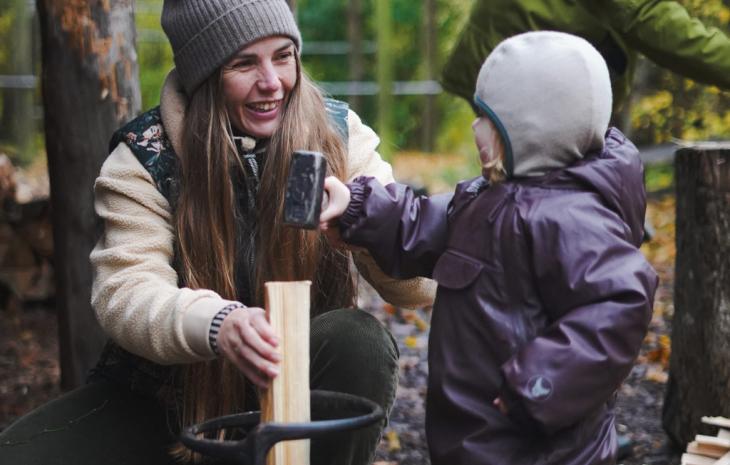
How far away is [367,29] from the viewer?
1742cm

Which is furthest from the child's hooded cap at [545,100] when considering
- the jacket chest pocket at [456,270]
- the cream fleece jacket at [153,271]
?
the cream fleece jacket at [153,271]

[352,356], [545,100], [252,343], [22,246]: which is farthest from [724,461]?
[22,246]

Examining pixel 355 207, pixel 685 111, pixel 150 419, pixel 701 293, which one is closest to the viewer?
pixel 355 207

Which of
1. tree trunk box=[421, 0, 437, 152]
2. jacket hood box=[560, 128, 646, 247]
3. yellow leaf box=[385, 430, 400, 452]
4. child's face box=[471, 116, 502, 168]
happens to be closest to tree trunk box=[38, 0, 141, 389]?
yellow leaf box=[385, 430, 400, 452]

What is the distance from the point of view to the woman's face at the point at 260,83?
264 centimetres

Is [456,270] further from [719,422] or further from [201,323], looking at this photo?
[719,422]

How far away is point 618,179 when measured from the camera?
2166mm

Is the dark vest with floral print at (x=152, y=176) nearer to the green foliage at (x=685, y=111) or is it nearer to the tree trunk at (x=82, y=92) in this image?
the tree trunk at (x=82, y=92)

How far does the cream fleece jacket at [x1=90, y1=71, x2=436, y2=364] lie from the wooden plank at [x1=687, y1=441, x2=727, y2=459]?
0.95 meters

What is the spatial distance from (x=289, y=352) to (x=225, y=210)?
64 cm

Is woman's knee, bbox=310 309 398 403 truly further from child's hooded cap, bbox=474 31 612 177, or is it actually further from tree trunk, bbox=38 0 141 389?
tree trunk, bbox=38 0 141 389

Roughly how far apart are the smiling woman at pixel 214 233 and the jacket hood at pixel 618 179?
2.18ft

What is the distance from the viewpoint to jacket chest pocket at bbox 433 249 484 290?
217cm

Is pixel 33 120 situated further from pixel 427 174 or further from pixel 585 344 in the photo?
pixel 585 344
